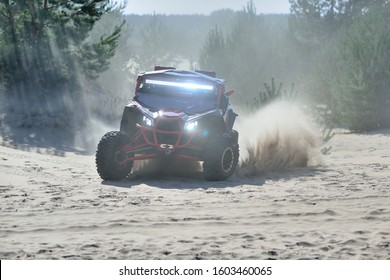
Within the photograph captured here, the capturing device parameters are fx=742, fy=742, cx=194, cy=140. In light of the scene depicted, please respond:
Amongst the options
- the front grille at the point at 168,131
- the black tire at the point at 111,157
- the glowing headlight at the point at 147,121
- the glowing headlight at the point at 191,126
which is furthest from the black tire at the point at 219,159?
the black tire at the point at 111,157

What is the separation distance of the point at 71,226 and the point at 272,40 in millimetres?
49469

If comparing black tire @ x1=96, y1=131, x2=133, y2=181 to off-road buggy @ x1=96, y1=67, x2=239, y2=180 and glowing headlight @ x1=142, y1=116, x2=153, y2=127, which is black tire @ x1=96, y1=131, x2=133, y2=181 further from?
glowing headlight @ x1=142, y1=116, x2=153, y2=127

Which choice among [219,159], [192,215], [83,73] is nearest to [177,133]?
[219,159]

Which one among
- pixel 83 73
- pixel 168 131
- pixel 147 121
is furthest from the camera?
pixel 83 73

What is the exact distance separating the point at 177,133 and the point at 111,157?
1.11m

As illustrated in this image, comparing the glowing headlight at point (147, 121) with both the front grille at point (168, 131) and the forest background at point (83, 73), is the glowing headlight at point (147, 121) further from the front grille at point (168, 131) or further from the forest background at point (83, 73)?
the forest background at point (83, 73)

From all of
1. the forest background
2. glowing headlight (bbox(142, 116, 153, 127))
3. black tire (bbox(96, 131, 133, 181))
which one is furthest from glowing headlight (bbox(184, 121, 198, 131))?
the forest background

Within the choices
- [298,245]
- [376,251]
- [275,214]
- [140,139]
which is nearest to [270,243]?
[298,245]

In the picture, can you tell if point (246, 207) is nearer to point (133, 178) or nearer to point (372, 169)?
point (133, 178)

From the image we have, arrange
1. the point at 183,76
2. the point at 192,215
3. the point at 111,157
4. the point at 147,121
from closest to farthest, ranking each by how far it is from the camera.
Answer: the point at 192,215, the point at 111,157, the point at 147,121, the point at 183,76

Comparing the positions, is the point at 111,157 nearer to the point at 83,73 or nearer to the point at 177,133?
the point at 177,133

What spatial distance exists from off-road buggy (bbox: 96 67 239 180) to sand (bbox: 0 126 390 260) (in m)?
0.33

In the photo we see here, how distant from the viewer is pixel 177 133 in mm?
11758

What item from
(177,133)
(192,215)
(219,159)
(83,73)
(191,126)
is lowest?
(192,215)
